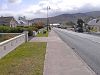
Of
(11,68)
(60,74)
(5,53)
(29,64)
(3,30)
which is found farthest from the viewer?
(3,30)

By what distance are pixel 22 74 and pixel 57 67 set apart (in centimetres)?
226

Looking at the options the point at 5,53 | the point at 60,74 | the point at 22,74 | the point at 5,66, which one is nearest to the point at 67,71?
the point at 60,74

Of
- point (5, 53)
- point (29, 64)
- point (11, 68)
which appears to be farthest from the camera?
point (5, 53)

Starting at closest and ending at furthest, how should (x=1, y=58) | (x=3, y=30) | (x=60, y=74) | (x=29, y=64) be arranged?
(x=60, y=74) < (x=29, y=64) < (x=1, y=58) < (x=3, y=30)

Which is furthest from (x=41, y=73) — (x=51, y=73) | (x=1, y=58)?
(x=1, y=58)

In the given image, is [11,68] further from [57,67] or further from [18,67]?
[57,67]

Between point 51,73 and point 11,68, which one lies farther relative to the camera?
point 11,68

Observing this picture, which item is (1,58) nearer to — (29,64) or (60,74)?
(29,64)

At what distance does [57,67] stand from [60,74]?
1.80 metres

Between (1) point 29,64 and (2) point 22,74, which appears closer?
(2) point 22,74

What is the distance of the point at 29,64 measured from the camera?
13.9 m

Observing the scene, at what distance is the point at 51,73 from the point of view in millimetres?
11391

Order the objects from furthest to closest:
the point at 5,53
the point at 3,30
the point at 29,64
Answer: the point at 3,30 < the point at 5,53 < the point at 29,64

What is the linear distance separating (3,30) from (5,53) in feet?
93.1
